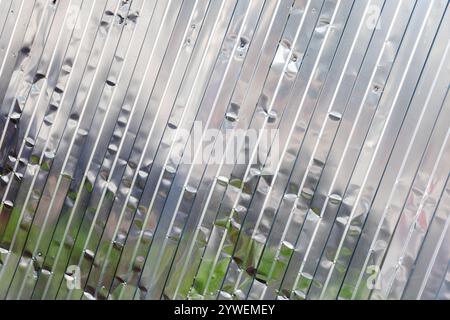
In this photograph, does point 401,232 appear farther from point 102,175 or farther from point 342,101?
point 102,175

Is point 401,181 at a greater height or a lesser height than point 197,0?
lesser

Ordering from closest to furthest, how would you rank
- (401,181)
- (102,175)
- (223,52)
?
1. (401,181)
2. (223,52)
3. (102,175)

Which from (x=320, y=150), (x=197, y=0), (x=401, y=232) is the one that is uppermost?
(x=197, y=0)

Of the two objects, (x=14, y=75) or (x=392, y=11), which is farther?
(x=14, y=75)

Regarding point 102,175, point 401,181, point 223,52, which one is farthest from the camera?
point 102,175

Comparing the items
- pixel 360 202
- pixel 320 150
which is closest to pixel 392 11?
pixel 320 150

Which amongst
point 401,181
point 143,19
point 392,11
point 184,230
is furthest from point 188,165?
point 392,11

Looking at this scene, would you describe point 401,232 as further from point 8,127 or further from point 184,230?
point 8,127
